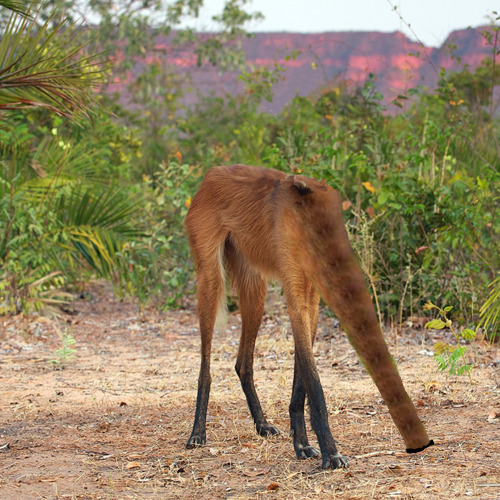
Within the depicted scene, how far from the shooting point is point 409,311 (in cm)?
678

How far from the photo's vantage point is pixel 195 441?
12.3 ft

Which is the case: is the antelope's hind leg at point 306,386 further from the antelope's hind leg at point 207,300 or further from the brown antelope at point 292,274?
the antelope's hind leg at point 207,300

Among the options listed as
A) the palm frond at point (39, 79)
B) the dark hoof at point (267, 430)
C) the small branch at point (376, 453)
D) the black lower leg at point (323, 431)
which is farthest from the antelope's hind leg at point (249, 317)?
the palm frond at point (39, 79)

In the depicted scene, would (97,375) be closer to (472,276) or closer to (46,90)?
(46,90)

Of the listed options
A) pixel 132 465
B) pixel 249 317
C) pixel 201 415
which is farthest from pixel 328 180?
pixel 132 465

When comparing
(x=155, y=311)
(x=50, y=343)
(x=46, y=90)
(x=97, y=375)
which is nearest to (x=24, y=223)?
(x=50, y=343)

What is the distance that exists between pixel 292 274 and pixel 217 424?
1.37 meters

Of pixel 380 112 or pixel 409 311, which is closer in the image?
pixel 409 311

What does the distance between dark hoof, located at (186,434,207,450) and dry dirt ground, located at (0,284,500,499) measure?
0.18 ft

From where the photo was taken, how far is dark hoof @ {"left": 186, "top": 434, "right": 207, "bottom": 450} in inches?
146

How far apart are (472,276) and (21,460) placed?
4.73 m

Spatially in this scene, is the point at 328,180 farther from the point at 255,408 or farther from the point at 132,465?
the point at 132,465

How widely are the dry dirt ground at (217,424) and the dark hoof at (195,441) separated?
54 mm

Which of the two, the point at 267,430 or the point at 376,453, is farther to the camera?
the point at 267,430
